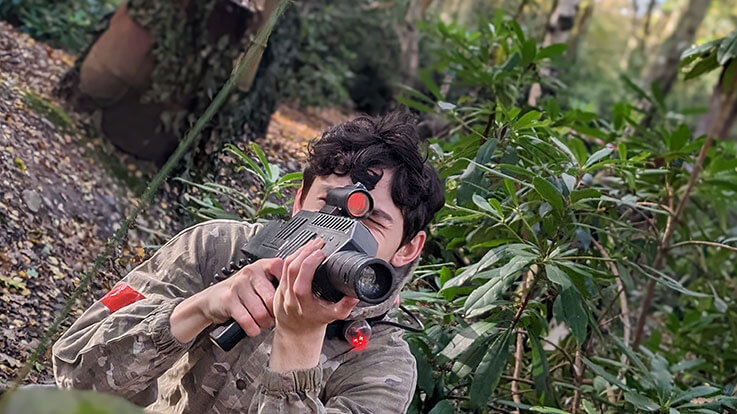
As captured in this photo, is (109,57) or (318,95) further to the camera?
(318,95)

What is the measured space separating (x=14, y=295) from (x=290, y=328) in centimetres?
99

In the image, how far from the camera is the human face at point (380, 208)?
1.56m

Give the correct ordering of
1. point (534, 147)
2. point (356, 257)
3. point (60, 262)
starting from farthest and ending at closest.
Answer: point (534, 147)
point (60, 262)
point (356, 257)

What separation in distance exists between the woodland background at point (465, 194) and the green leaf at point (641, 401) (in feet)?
A: 0.03

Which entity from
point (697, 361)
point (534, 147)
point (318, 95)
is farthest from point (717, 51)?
point (318, 95)

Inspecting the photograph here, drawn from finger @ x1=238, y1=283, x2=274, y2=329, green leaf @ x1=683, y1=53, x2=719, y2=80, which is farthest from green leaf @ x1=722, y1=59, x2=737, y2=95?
finger @ x1=238, y1=283, x2=274, y2=329

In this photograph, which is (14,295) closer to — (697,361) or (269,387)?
(269,387)

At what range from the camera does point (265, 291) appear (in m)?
1.31

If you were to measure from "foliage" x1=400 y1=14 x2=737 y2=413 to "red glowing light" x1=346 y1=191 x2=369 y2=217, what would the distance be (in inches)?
23.9

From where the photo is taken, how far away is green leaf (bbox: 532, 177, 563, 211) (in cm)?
204

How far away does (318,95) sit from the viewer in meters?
5.90

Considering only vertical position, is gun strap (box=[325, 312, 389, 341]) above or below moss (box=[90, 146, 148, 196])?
above

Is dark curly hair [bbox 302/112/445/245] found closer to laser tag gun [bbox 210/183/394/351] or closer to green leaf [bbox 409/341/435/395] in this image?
laser tag gun [bbox 210/183/394/351]

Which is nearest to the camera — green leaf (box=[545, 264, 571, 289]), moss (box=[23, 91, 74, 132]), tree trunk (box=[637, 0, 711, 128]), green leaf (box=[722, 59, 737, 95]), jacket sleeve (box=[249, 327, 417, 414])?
jacket sleeve (box=[249, 327, 417, 414])
